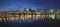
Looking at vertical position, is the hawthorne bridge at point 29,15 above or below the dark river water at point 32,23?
above

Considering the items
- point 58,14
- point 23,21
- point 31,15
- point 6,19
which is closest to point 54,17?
point 58,14

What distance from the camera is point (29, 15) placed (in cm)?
126

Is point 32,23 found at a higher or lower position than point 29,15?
lower

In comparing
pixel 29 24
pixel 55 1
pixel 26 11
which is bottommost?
pixel 29 24

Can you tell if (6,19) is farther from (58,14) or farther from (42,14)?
(58,14)

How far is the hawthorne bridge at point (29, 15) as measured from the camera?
4.11 feet

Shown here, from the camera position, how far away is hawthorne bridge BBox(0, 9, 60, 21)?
1253mm

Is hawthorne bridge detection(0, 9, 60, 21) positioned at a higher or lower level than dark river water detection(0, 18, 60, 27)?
higher

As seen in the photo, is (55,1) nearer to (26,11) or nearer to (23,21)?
(26,11)

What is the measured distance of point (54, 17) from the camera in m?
1.27

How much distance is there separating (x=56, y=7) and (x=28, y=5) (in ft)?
1.48

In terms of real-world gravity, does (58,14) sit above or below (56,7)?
below

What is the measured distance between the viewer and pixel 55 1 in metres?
1.26

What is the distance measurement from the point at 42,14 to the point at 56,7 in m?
0.25
